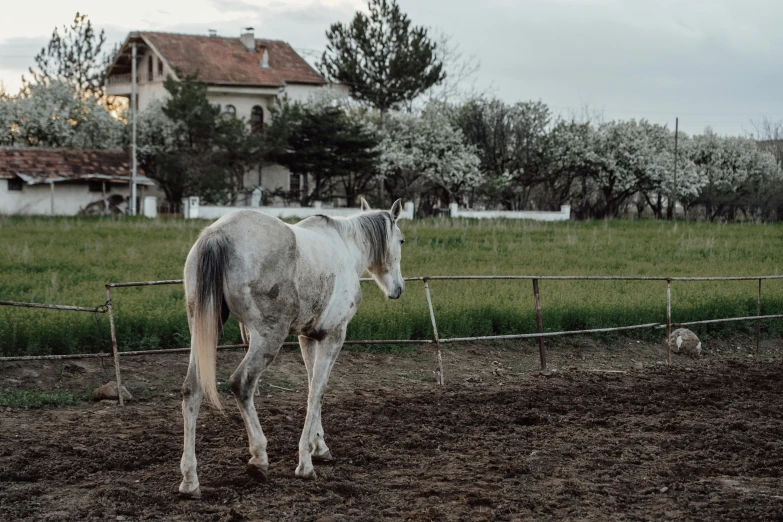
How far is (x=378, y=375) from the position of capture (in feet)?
33.4

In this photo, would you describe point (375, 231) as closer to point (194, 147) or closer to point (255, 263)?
point (255, 263)

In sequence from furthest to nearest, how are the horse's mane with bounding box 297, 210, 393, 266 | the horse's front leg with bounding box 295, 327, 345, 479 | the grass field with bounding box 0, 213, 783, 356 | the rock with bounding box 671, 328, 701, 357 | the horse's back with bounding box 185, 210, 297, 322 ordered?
the rock with bounding box 671, 328, 701, 357
the grass field with bounding box 0, 213, 783, 356
the horse's mane with bounding box 297, 210, 393, 266
the horse's front leg with bounding box 295, 327, 345, 479
the horse's back with bounding box 185, 210, 297, 322

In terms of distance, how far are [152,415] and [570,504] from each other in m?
3.83

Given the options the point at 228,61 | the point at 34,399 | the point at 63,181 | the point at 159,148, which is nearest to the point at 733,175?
the point at 228,61

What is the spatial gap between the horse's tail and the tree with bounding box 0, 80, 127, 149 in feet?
120

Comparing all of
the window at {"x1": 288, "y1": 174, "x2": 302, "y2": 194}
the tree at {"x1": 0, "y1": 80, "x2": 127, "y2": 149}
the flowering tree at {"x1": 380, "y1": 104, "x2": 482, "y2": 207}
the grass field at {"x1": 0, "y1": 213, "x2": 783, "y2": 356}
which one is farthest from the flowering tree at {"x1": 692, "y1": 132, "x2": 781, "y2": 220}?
the tree at {"x1": 0, "y1": 80, "x2": 127, "y2": 149}

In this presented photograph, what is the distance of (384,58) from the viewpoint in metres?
46.7

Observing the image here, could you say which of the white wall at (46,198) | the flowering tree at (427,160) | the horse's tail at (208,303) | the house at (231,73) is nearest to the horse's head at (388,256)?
the horse's tail at (208,303)

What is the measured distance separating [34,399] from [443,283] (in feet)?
27.5

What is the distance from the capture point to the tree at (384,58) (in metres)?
46.4

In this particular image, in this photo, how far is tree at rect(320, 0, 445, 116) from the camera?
46.4 meters

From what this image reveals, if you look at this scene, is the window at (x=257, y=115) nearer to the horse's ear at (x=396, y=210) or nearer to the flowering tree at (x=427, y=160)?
the flowering tree at (x=427, y=160)

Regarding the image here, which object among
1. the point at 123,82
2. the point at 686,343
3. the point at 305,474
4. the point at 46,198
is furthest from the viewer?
the point at 123,82

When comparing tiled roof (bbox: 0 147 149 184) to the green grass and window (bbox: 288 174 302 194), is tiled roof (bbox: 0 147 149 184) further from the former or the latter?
the green grass
